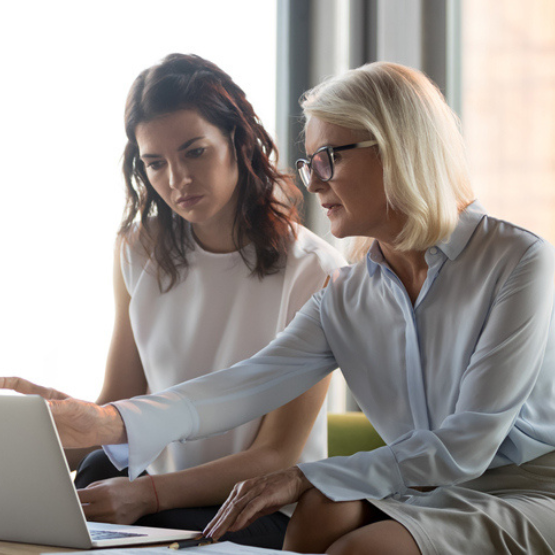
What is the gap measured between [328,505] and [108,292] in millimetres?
1950

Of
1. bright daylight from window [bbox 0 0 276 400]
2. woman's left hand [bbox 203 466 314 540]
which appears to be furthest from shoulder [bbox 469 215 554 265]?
bright daylight from window [bbox 0 0 276 400]

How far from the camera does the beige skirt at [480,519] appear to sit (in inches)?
41.7

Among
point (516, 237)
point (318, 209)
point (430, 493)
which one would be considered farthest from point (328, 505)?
point (318, 209)

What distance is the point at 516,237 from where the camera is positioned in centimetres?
133

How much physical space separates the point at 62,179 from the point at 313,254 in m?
1.42

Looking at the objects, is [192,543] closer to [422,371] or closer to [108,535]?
[108,535]

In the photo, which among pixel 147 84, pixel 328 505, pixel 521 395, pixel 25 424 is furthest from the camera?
pixel 147 84

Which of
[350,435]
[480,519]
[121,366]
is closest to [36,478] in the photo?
[480,519]

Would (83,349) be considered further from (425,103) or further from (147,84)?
(425,103)

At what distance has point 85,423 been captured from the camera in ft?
4.19

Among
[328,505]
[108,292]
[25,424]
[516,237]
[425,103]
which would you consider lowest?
[108,292]

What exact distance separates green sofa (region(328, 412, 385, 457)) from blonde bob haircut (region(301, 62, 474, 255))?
691 mm

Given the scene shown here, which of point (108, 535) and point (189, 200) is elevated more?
point (189, 200)

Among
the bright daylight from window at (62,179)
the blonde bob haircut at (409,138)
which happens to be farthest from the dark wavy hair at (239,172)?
the bright daylight from window at (62,179)
